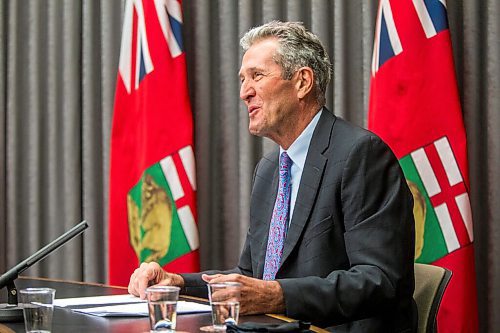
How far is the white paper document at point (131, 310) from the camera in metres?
2.06

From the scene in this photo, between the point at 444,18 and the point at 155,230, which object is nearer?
the point at 444,18

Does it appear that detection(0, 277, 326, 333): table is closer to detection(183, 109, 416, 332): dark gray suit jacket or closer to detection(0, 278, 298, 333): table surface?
detection(0, 278, 298, 333): table surface

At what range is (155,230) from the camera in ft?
12.9

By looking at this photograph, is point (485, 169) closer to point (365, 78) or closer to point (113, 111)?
point (365, 78)

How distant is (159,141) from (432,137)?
1253mm

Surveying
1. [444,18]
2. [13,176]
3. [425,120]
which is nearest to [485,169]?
[425,120]

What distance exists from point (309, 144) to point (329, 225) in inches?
11.7

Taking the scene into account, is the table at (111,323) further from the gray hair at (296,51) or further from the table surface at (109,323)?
the gray hair at (296,51)

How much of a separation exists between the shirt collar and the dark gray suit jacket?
6 cm

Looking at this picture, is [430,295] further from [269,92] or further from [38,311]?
[38,311]

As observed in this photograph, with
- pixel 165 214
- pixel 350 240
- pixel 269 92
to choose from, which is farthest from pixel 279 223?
pixel 165 214

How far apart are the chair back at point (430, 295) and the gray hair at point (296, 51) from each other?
0.65 metres

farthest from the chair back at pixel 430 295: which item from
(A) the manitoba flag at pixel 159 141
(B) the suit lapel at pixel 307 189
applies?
(A) the manitoba flag at pixel 159 141

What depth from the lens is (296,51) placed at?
8.87 feet
